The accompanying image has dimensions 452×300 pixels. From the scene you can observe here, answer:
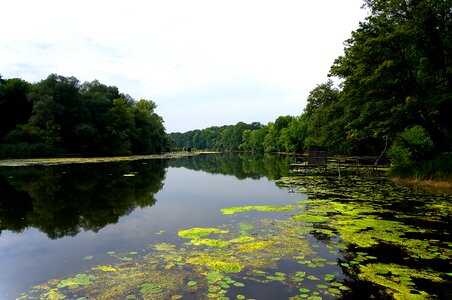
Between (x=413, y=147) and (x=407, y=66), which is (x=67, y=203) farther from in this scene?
(x=413, y=147)

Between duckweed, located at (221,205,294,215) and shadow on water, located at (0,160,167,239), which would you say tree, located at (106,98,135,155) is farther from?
duckweed, located at (221,205,294,215)

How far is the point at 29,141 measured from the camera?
177 feet

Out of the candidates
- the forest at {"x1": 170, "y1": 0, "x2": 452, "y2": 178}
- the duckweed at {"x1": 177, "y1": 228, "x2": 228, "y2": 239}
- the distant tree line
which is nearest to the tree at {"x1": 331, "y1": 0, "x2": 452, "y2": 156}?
the forest at {"x1": 170, "y1": 0, "x2": 452, "y2": 178}

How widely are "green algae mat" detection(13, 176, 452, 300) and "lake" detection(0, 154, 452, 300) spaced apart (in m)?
0.03

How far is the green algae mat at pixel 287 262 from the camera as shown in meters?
6.00

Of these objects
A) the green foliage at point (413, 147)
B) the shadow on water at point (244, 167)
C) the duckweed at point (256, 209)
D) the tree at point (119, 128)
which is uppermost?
the tree at point (119, 128)

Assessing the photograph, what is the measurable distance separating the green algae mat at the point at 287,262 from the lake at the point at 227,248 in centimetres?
3

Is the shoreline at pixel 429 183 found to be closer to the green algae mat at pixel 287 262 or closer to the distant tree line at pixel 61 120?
the green algae mat at pixel 287 262

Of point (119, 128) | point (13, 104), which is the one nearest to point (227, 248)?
point (119, 128)

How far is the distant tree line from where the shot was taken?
177 ft

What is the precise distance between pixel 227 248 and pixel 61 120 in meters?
63.0

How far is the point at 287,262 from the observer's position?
7.57 metres

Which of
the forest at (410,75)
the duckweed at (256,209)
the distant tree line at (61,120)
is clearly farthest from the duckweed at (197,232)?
the distant tree line at (61,120)

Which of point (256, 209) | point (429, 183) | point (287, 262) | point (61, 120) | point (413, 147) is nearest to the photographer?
point (287, 262)
